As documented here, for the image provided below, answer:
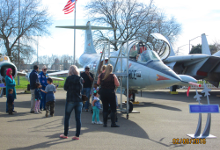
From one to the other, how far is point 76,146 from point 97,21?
23529 millimetres

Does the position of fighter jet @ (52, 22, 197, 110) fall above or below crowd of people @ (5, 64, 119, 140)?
above

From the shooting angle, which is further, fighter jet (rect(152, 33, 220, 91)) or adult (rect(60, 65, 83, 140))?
fighter jet (rect(152, 33, 220, 91))

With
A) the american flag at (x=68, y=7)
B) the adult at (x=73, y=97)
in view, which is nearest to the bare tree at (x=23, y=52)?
Result: the american flag at (x=68, y=7)

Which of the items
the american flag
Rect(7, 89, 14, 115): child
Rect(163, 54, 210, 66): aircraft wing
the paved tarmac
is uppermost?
the american flag

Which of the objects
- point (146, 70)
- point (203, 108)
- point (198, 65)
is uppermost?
point (198, 65)

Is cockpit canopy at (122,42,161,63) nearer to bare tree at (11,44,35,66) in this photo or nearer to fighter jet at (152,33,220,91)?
fighter jet at (152,33,220,91)

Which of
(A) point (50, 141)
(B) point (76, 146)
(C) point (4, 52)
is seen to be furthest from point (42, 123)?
(C) point (4, 52)

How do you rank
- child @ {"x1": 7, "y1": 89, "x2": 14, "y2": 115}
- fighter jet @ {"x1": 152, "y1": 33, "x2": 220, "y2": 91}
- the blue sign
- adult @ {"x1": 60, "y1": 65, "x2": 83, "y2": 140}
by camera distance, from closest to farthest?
adult @ {"x1": 60, "y1": 65, "x2": 83, "y2": 140} → the blue sign → child @ {"x1": 7, "y1": 89, "x2": 14, "y2": 115} → fighter jet @ {"x1": 152, "y1": 33, "x2": 220, "y2": 91}
